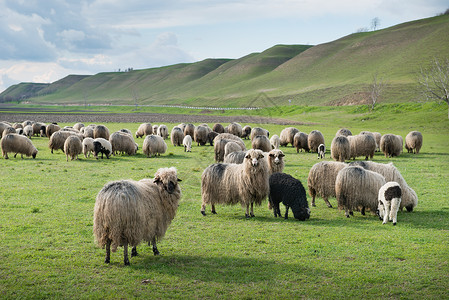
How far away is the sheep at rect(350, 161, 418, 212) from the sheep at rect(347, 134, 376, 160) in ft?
36.5

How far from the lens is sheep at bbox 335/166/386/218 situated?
1159 centimetres

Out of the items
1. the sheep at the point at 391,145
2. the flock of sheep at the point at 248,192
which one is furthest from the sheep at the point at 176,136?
the sheep at the point at 391,145

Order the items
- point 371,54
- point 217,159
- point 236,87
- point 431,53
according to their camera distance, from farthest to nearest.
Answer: point 236,87
point 371,54
point 431,53
point 217,159

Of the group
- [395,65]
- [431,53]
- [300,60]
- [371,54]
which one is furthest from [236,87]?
[431,53]

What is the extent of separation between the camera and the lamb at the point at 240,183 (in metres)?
11.5

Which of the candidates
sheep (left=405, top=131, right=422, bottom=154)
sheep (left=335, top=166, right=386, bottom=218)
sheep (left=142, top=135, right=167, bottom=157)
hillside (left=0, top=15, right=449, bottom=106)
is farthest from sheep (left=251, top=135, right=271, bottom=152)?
hillside (left=0, top=15, right=449, bottom=106)

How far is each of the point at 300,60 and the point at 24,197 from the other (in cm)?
15114

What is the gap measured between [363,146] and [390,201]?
14082 millimetres

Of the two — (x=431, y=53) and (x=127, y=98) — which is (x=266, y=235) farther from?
(x=127, y=98)

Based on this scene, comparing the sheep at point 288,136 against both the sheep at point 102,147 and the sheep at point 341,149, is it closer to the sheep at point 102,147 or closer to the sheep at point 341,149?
the sheep at point 341,149

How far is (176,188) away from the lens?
8648mm

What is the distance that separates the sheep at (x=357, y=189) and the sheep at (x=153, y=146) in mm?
15709

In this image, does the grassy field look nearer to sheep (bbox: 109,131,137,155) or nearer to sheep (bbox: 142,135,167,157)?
sheep (bbox: 142,135,167,157)

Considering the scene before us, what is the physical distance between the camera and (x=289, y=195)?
11523 mm
